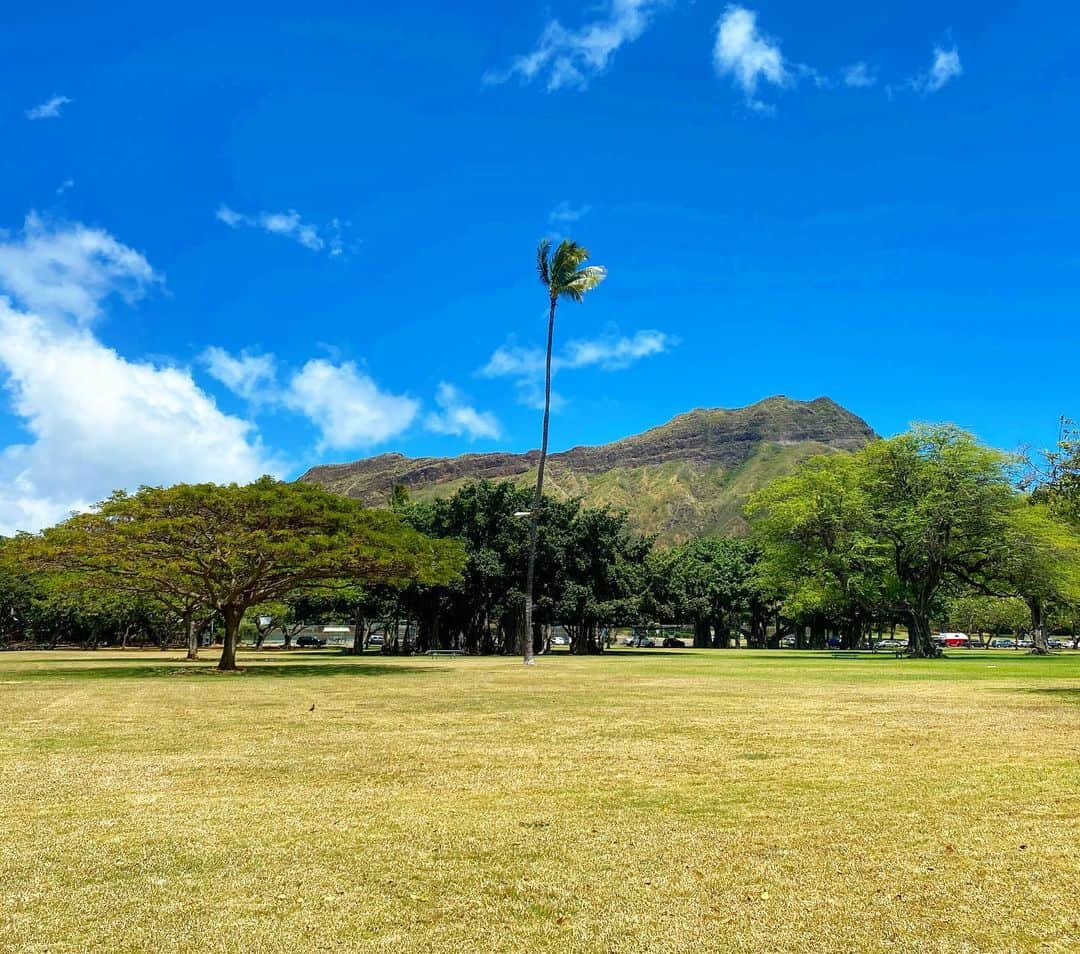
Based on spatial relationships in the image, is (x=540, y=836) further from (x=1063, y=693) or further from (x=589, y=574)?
(x=589, y=574)

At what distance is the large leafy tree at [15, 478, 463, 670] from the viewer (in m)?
27.4

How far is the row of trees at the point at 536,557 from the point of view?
92.5ft

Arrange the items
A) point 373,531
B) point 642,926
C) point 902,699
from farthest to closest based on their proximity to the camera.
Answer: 1. point 373,531
2. point 902,699
3. point 642,926

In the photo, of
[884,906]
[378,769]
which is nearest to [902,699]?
[378,769]

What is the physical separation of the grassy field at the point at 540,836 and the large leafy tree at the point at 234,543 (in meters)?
14.1

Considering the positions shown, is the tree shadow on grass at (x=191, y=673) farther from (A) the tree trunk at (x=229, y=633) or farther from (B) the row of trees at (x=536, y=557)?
(B) the row of trees at (x=536, y=557)

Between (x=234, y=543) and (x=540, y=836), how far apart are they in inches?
930

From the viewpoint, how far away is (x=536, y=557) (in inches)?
2130

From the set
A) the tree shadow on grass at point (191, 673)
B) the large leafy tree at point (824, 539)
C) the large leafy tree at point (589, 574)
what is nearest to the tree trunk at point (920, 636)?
the large leafy tree at point (824, 539)

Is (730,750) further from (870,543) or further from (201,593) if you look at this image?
(870,543)

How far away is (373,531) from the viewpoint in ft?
96.8

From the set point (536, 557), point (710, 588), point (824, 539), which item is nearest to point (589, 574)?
point (536, 557)

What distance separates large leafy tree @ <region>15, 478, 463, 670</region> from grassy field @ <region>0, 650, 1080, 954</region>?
1407 centimetres

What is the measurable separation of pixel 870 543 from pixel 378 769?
125ft
